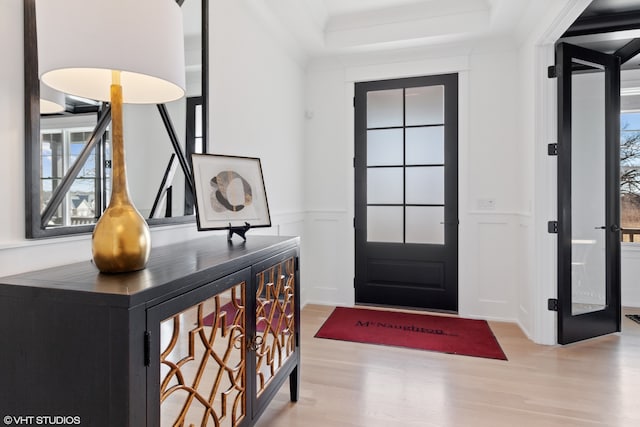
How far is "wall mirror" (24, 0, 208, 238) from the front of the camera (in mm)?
1141

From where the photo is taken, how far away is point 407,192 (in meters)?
3.56

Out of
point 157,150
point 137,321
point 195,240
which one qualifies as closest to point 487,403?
point 195,240

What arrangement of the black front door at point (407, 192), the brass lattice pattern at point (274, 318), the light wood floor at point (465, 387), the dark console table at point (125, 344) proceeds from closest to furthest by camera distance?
the dark console table at point (125, 344) < the brass lattice pattern at point (274, 318) < the light wood floor at point (465, 387) < the black front door at point (407, 192)

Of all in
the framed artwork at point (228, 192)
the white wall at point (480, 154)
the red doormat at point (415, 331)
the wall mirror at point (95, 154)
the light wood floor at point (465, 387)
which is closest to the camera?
the wall mirror at point (95, 154)

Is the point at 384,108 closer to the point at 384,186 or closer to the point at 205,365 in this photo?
the point at 384,186

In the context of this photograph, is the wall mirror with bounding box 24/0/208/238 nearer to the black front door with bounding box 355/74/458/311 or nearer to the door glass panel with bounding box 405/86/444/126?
the black front door with bounding box 355/74/458/311

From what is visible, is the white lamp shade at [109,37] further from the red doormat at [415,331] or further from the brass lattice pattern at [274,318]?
the red doormat at [415,331]

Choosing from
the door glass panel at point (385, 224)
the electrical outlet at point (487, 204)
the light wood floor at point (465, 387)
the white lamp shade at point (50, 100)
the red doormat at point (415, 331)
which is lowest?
the light wood floor at point (465, 387)

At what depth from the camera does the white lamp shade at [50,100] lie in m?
1.17

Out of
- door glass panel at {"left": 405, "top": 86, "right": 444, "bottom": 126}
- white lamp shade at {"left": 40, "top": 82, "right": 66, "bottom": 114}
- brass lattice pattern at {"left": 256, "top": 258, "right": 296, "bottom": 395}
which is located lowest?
brass lattice pattern at {"left": 256, "top": 258, "right": 296, "bottom": 395}

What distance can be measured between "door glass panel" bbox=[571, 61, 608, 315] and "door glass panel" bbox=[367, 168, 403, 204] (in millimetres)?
1419

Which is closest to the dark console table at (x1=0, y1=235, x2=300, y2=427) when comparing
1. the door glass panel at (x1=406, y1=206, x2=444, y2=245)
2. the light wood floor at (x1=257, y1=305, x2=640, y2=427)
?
the light wood floor at (x1=257, y1=305, x2=640, y2=427)

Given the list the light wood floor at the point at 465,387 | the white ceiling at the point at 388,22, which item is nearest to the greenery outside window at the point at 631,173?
the light wood floor at the point at 465,387

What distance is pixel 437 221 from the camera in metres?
3.50
